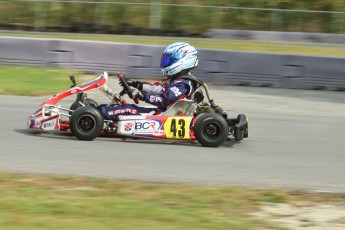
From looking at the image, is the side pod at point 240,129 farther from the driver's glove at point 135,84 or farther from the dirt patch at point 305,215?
the dirt patch at point 305,215

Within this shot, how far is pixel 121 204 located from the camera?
5.77 meters

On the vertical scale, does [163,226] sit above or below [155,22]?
below

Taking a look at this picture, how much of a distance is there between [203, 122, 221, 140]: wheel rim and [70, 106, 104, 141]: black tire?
4.01 feet

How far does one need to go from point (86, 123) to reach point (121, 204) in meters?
2.81

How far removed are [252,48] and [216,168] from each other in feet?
42.3

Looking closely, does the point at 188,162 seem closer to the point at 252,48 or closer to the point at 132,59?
the point at 132,59

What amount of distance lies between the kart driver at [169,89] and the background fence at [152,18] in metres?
17.1

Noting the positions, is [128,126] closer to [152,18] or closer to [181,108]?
[181,108]

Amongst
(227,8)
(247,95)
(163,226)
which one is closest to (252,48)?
(227,8)

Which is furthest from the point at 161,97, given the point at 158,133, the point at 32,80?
the point at 32,80

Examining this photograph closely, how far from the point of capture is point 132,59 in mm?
14312

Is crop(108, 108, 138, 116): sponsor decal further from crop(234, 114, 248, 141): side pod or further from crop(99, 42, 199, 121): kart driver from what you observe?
crop(234, 114, 248, 141): side pod

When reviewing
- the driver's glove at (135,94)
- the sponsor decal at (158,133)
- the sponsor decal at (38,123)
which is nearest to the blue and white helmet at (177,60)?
the driver's glove at (135,94)

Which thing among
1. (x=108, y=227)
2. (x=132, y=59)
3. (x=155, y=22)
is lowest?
(x=108, y=227)
